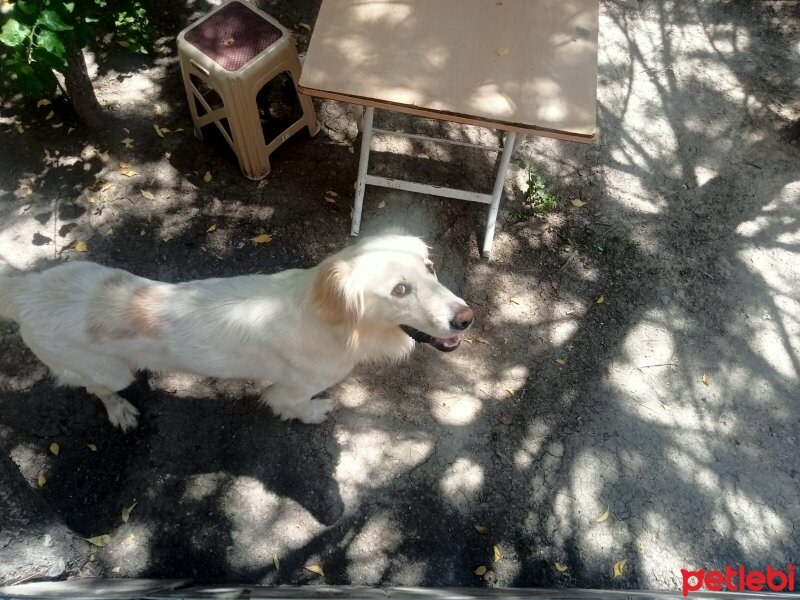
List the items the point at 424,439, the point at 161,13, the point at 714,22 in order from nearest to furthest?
the point at 424,439 < the point at 161,13 < the point at 714,22

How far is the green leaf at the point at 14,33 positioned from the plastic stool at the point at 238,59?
2.94ft

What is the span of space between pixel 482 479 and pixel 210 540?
1.67 metres

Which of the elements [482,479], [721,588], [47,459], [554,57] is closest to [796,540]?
[721,588]

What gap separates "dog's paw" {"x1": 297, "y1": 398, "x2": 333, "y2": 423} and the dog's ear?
1.06 metres

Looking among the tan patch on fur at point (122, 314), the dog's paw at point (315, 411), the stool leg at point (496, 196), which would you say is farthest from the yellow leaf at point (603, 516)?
the tan patch on fur at point (122, 314)

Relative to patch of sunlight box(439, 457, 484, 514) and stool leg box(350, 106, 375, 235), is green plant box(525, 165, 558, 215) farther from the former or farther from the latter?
patch of sunlight box(439, 457, 484, 514)

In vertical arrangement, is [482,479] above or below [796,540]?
above

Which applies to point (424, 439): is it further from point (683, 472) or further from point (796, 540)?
point (796, 540)

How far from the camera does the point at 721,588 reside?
3.43 meters

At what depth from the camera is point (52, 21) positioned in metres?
3.34

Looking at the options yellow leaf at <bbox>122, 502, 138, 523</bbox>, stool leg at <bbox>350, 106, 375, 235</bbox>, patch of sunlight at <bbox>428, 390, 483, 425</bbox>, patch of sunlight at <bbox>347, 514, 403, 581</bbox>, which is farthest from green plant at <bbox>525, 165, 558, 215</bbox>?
yellow leaf at <bbox>122, 502, 138, 523</bbox>

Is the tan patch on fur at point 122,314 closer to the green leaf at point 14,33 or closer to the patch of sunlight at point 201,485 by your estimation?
the patch of sunlight at point 201,485

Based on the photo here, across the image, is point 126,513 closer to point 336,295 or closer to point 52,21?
point 336,295

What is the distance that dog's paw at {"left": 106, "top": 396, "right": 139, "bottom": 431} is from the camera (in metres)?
3.52
